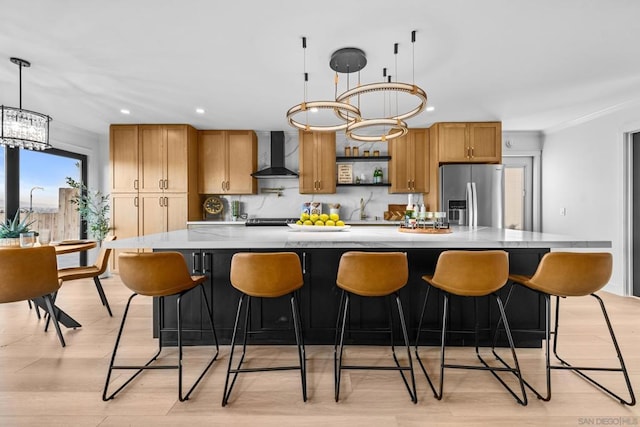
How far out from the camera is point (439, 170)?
4.83 m

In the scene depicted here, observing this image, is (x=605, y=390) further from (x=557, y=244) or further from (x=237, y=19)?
(x=237, y=19)

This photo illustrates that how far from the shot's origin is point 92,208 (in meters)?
5.38

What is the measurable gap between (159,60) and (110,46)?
0.37 m

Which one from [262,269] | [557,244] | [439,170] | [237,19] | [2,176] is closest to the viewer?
[262,269]

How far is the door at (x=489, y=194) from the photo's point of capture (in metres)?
4.64

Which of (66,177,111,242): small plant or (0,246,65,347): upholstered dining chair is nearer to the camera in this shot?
(0,246,65,347): upholstered dining chair

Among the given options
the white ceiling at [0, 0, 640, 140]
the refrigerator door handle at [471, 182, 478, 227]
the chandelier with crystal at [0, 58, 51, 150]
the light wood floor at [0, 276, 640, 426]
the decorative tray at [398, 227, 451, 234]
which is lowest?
the light wood floor at [0, 276, 640, 426]

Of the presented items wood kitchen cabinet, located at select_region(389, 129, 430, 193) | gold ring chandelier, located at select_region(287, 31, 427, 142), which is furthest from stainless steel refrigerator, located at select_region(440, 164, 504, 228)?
gold ring chandelier, located at select_region(287, 31, 427, 142)

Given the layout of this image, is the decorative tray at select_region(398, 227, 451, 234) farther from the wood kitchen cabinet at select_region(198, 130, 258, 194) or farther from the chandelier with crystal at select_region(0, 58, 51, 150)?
the chandelier with crystal at select_region(0, 58, 51, 150)

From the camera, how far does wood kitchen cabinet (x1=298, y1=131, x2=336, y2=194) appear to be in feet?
17.2

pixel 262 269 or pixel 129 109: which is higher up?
pixel 129 109

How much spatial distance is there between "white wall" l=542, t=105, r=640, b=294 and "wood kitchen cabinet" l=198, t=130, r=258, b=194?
4936 mm

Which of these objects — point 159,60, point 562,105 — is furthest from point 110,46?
point 562,105

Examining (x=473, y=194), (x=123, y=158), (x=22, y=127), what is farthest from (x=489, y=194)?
(x=123, y=158)
